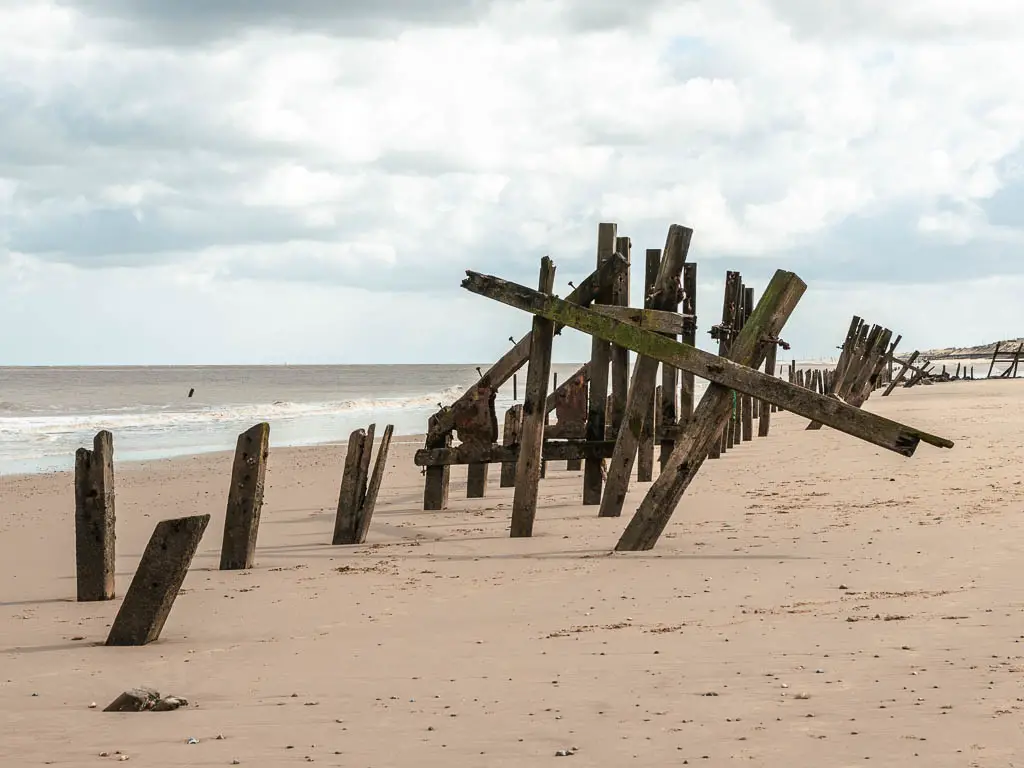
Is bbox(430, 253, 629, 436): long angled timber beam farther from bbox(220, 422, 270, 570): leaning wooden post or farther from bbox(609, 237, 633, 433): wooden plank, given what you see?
bbox(220, 422, 270, 570): leaning wooden post

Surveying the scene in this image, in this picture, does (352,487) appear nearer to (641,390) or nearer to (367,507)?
(367,507)

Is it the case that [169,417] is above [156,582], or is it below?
below

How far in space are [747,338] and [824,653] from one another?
405 centimetres

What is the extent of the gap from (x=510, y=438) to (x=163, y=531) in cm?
729

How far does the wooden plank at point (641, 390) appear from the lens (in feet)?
37.6

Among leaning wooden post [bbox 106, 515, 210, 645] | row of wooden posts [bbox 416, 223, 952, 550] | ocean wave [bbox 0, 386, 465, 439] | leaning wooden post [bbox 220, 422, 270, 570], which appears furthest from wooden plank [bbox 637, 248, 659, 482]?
ocean wave [bbox 0, 386, 465, 439]

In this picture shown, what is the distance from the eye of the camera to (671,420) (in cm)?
1561

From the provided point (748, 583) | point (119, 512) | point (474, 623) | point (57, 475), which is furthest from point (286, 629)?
point (57, 475)

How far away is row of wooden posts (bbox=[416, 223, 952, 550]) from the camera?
359 inches

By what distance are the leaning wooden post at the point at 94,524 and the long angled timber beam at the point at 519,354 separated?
4273 mm

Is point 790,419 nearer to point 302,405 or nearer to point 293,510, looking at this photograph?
point 293,510

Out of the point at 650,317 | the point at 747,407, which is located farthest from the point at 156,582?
the point at 747,407

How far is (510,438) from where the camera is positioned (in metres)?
13.8

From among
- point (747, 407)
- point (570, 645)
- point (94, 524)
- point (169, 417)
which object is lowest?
point (169, 417)
